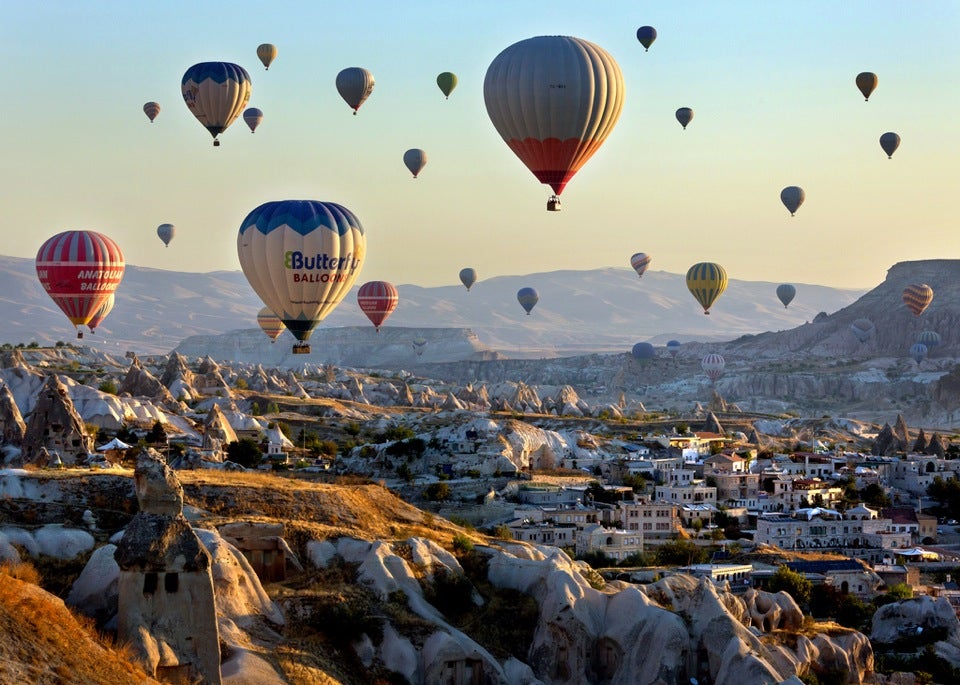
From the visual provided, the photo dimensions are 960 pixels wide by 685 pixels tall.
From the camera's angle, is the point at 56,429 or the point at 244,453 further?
the point at 244,453

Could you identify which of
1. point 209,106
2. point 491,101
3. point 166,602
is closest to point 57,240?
point 209,106

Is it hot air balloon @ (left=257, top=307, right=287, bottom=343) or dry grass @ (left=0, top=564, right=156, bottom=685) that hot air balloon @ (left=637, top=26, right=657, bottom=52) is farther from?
dry grass @ (left=0, top=564, right=156, bottom=685)

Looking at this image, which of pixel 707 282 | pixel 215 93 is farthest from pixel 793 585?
pixel 707 282

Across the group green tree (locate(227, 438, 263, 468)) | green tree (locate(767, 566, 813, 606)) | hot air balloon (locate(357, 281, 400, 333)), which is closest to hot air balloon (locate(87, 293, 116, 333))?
green tree (locate(227, 438, 263, 468))

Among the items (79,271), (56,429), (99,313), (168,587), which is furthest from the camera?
(99,313)

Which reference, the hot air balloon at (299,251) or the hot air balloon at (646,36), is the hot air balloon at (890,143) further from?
the hot air balloon at (299,251)

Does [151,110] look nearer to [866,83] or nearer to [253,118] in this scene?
[253,118]
